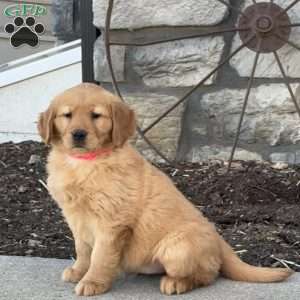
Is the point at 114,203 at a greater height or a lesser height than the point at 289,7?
lesser

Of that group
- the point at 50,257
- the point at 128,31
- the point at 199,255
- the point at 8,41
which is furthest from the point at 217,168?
the point at 8,41

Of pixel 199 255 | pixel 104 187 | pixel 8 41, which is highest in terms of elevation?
pixel 104 187

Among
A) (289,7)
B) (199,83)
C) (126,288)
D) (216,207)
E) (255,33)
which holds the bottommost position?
(216,207)

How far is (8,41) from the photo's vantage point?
23.7ft

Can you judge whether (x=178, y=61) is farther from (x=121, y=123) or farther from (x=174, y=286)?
(x=174, y=286)

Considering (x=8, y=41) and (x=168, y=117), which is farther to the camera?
(x=8, y=41)

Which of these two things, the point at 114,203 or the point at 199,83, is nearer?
the point at 114,203

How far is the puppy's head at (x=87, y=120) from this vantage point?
2375 millimetres

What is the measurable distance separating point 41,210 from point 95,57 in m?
1.12

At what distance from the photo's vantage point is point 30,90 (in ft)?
16.1

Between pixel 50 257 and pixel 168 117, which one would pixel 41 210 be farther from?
pixel 168 117

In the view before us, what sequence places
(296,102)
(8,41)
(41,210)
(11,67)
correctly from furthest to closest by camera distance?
(8,41) < (11,67) < (296,102) < (41,210)

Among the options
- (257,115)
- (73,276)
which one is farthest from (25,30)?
(73,276)

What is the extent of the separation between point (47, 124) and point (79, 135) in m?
0.14
